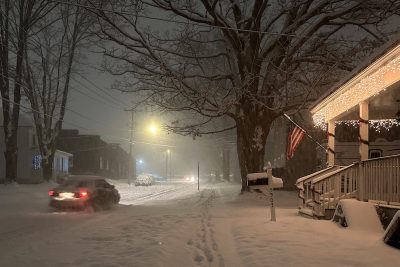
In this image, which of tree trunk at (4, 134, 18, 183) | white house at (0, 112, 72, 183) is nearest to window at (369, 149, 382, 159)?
tree trunk at (4, 134, 18, 183)

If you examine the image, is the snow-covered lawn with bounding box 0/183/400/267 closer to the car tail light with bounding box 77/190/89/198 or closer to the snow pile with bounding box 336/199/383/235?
the snow pile with bounding box 336/199/383/235

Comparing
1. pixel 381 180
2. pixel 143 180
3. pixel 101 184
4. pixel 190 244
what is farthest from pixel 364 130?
pixel 143 180

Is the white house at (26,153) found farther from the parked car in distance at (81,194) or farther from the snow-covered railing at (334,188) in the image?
the snow-covered railing at (334,188)

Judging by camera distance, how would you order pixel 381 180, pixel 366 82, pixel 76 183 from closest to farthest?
1. pixel 381 180
2. pixel 366 82
3. pixel 76 183

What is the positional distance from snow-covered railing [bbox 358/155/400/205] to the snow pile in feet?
1.54

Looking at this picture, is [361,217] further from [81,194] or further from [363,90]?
[81,194]

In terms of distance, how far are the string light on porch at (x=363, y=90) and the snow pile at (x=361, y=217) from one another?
Answer: 266 cm

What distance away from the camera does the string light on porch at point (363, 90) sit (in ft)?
36.1

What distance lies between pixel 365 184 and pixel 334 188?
1090mm

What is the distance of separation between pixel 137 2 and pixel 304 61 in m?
8.69

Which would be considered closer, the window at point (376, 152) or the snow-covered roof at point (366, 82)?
the snow-covered roof at point (366, 82)

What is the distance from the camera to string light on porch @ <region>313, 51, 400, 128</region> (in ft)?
36.1

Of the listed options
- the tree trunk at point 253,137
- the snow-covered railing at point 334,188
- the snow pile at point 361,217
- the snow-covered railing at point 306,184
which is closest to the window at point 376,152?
Answer: the tree trunk at point 253,137

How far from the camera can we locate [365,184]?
42.2 feet
